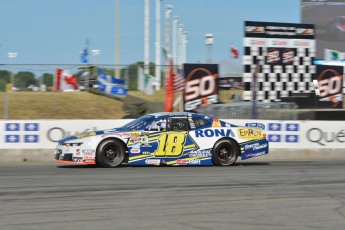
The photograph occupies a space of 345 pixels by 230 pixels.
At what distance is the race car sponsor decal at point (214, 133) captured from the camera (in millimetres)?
12922

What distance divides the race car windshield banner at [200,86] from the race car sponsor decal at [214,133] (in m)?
6.67

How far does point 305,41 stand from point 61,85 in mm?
12806

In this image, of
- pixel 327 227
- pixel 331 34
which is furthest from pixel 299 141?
pixel 331 34

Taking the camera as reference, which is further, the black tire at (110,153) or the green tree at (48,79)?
the green tree at (48,79)

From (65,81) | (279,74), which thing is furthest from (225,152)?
(279,74)

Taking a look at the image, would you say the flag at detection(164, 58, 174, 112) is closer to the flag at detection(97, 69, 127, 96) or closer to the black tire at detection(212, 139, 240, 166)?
the flag at detection(97, 69, 127, 96)

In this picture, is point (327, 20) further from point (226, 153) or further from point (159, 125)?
point (159, 125)

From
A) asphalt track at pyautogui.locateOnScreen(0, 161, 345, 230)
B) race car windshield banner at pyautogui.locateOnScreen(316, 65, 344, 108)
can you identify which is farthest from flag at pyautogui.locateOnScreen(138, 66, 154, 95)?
race car windshield banner at pyautogui.locateOnScreen(316, 65, 344, 108)

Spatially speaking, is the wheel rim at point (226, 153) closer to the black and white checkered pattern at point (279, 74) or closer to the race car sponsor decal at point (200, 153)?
the race car sponsor decal at point (200, 153)

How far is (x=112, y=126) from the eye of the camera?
15.2m

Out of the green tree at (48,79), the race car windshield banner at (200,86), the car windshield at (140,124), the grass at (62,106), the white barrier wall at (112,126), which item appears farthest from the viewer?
the grass at (62,106)

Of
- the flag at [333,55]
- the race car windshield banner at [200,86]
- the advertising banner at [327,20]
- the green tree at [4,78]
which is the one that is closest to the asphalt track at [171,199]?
the green tree at [4,78]

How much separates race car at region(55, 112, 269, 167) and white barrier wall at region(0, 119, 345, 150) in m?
2.41

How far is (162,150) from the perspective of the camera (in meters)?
12.6
